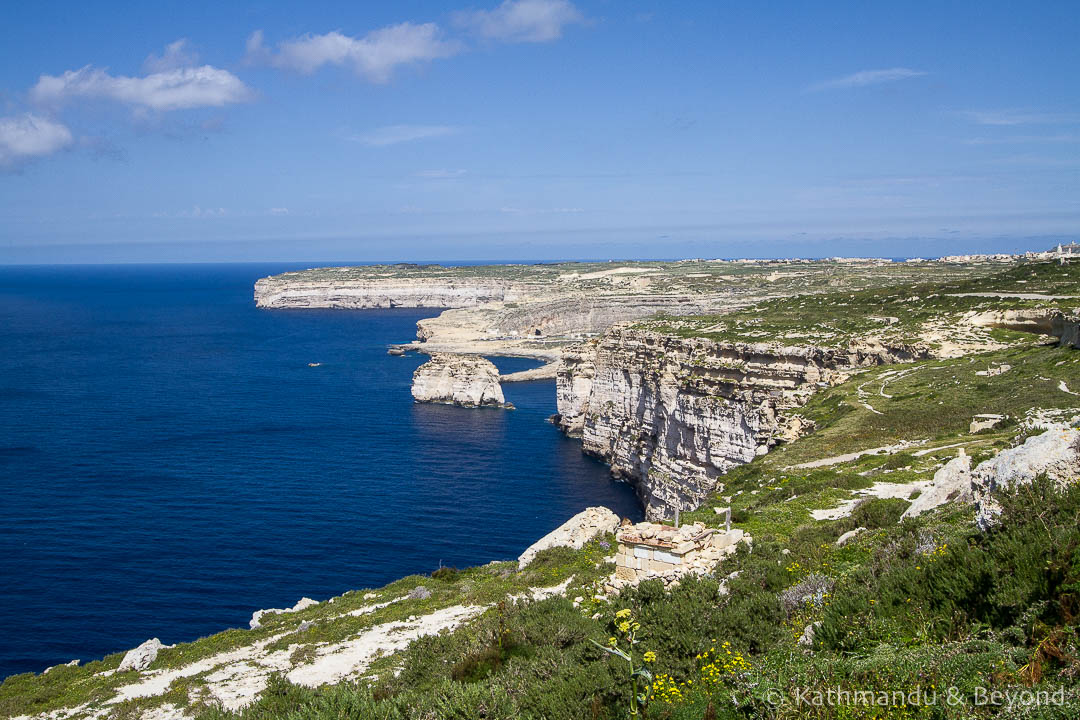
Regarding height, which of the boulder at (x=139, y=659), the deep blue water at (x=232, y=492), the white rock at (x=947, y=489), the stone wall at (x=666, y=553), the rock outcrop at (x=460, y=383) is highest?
the white rock at (x=947, y=489)

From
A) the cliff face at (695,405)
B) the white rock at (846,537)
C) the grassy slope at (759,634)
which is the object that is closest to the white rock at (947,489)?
the grassy slope at (759,634)

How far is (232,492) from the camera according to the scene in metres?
52.4

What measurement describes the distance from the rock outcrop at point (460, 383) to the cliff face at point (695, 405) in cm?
2429

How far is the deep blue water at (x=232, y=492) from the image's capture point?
36.0 m

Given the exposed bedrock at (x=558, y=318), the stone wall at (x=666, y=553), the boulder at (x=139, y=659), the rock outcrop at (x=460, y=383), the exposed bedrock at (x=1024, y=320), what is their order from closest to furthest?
the stone wall at (x=666, y=553), the boulder at (x=139, y=659), the exposed bedrock at (x=1024, y=320), the rock outcrop at (x=460, y=383), the exposed bedrock at (x=558, y=318)

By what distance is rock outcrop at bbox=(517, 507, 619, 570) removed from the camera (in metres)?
22.0

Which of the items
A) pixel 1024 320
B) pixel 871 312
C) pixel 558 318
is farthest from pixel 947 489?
pixel 558 318

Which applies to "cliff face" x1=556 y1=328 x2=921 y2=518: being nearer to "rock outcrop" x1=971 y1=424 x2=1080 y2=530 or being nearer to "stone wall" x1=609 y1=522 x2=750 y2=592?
"stone wall" x1=609 y1=522 x2=750 y2=592

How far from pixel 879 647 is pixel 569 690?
3749 mm

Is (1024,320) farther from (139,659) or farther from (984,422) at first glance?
(139,659)

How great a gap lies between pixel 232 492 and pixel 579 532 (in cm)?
3777

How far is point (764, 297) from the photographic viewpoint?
12306 cm

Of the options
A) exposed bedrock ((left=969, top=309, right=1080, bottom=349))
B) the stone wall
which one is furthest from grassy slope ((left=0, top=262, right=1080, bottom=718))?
exposed bedrock ((left=969, top=309, right=1080, bottom=349))

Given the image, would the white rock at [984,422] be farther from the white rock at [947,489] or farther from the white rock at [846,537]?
the white rock at [846,537]
